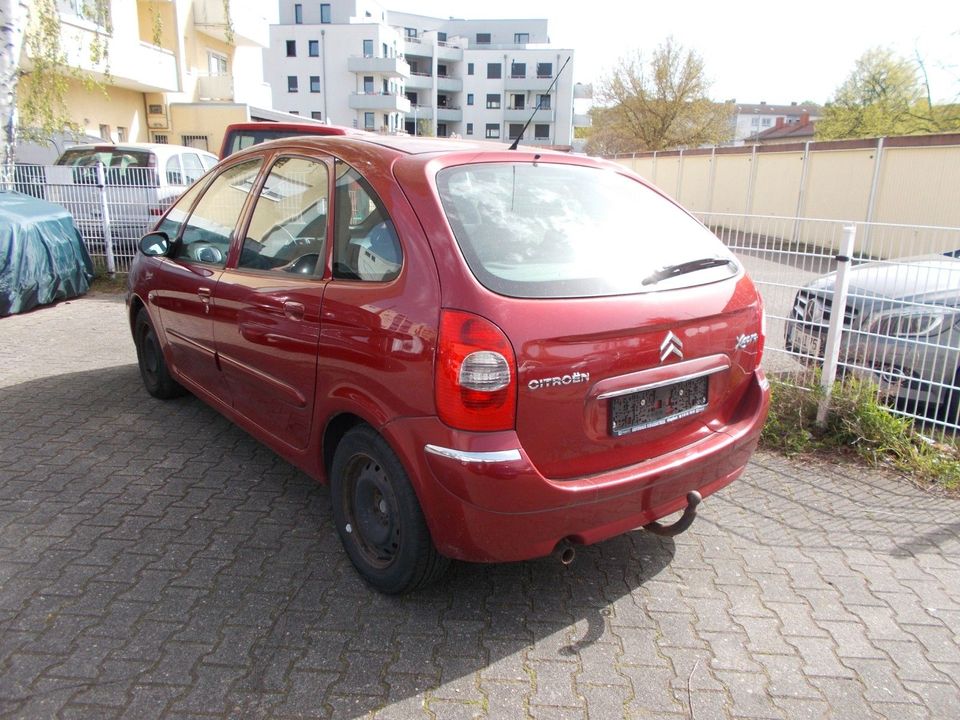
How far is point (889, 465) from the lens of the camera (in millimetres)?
4277

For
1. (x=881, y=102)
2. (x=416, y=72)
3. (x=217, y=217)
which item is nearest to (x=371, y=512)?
(x=217, y=217)

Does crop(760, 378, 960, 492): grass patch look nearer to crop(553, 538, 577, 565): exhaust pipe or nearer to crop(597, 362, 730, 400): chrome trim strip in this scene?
crop(597, 362, 730, 400): chrome trim strip

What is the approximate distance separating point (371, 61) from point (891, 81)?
143 feet

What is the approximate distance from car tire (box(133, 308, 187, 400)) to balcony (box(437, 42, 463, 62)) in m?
81.2

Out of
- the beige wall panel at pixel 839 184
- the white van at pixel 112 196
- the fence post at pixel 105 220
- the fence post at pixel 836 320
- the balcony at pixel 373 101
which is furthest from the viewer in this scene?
the balcony at pixel 373 101

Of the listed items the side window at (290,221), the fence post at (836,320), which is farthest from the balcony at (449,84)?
the side window at (290,221)

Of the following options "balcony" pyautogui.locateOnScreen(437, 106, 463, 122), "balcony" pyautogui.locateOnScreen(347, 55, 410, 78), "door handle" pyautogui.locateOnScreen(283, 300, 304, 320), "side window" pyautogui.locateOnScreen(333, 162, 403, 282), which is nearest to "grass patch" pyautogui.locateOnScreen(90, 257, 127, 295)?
"door handle" pyautogui.locateOnScreen(283, 300, 304, 320)

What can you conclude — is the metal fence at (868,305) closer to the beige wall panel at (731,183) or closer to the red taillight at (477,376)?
the red taillight at (477,376)

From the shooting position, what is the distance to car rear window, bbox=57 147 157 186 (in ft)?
32.7

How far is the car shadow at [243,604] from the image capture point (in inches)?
92.6

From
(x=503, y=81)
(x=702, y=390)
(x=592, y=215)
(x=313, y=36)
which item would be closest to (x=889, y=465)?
(x=702, y=390)

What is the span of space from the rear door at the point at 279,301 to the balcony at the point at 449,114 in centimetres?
8100

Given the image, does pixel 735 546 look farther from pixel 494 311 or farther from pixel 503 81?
pixel 503 81

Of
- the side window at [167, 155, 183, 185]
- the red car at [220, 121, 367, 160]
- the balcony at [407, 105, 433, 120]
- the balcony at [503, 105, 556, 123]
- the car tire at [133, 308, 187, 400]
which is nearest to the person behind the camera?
the car tire at [133, 308, 187, 400]
